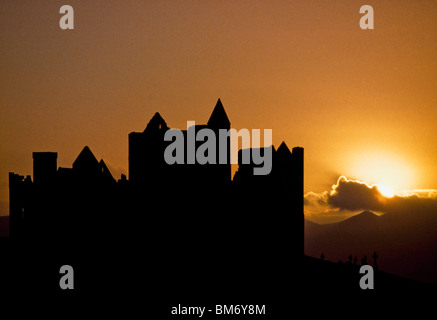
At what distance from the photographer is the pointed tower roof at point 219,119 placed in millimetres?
46031

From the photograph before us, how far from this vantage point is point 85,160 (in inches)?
1854

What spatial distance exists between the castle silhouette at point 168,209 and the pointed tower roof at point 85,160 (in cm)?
7

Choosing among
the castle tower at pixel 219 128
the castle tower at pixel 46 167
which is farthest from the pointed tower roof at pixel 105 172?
the castle tower at pixel 219 128

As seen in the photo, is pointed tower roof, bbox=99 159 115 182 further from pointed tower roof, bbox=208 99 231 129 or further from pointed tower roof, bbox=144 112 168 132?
pointed tower roof, bbox=208 99 231 129

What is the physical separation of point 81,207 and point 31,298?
25.1 feet

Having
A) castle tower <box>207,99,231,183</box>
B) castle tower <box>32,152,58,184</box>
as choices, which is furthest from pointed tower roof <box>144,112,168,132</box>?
castle tower <box>32,152,58,184</box>

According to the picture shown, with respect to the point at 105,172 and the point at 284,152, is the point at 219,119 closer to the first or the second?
the point at 284,152

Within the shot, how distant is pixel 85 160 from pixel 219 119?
9873 millimetres

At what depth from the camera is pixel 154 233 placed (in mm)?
46156

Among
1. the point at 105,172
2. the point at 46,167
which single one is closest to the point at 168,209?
the point at 105,172

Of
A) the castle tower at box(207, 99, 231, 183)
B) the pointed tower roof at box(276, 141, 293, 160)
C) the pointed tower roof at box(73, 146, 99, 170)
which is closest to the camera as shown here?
the pointed tower roof at box(276, 141, 293, 160)

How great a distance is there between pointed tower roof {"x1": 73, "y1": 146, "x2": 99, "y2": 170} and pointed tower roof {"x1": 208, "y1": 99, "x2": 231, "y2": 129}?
8688 millimetres

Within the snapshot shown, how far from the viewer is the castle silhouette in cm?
4488
